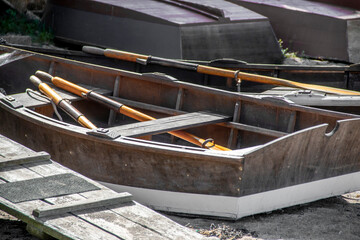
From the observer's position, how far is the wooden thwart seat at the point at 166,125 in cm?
562

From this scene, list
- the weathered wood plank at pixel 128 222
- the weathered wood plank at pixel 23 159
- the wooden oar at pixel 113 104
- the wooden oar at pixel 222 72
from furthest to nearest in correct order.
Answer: the wooden oar at pixel 222 72 → the wooden oar at pixel 113 104 → the weathered wood plank at pixel 23 159 → the weathered wood plank at pixel 128 222

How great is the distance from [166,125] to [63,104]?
127cm

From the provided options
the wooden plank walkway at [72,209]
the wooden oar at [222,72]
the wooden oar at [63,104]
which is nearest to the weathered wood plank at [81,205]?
the wooden plank walkway at [72,209]

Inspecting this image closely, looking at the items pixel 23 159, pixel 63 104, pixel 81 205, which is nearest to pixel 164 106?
pixel 63 104

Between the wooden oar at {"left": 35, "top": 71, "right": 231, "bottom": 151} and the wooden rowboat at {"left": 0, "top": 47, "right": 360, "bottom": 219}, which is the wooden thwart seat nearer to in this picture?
the wooden rowboat at {"left": 0, "top": 47, "right": 360, "bottom": 219}

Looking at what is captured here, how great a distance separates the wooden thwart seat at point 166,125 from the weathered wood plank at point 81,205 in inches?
43.2

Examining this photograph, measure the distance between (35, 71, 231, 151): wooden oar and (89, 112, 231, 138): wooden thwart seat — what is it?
18cm

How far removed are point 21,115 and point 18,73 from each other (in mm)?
2002

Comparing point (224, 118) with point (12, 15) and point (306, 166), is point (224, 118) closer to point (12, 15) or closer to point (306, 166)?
point (306, 166)

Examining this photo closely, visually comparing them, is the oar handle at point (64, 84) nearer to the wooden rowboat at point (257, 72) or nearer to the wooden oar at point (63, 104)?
the wooden oar at point (63, 104)

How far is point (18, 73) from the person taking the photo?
25.7 feet

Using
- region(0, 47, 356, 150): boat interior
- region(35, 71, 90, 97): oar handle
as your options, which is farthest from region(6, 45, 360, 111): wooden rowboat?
region(35, 71, 90, 97): oar handle

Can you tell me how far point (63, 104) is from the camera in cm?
636

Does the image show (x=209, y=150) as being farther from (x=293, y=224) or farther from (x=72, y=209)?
(x=72, y=209)
